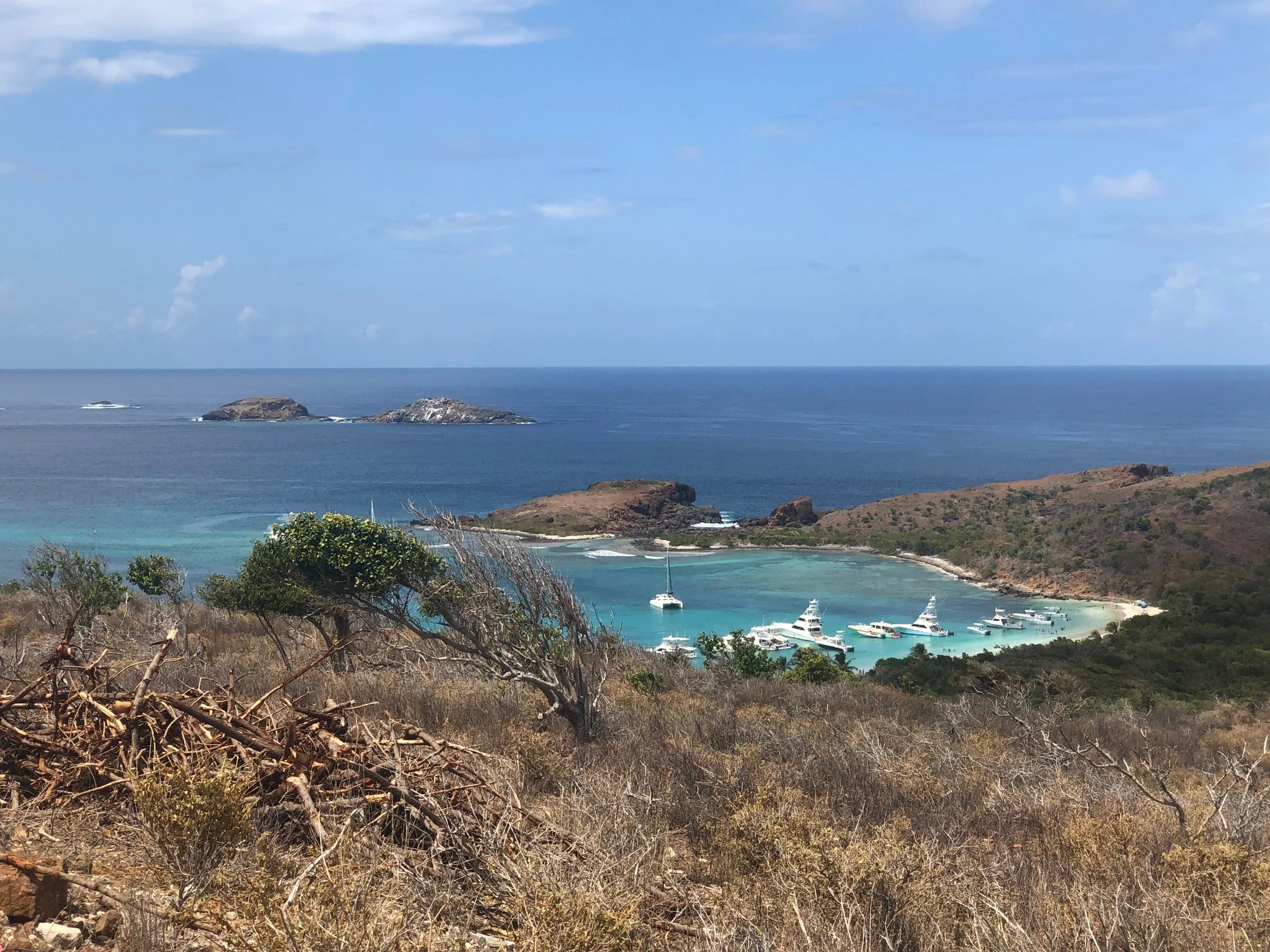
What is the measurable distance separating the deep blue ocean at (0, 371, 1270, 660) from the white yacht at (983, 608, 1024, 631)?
186 centimetres

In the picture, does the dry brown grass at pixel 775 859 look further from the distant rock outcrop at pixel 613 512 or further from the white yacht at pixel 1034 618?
the distant rock outcrop at pixel 613 512

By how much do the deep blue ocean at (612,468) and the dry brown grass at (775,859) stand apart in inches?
187

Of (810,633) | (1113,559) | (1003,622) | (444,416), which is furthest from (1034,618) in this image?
(444,416)

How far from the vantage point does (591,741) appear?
9609 mm

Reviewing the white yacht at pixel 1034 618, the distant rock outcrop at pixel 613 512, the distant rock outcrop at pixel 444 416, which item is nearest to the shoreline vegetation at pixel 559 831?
the white yacht at pixel 1034 618

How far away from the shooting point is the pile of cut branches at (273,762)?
4609mm

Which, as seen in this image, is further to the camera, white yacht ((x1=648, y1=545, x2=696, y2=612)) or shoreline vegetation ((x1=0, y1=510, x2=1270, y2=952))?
white yacht ((x1=648, y1=545, x2=696, y2=612))

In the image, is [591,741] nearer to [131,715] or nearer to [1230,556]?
[131,715]

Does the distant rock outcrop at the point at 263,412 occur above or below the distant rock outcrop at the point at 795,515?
above

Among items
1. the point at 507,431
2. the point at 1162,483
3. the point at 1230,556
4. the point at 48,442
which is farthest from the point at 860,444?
the point at 48,442

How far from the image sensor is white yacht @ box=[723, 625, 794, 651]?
121 ft

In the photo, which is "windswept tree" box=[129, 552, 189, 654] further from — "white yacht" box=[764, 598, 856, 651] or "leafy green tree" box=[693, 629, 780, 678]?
"white yacht" box=[764, 598, 856, 651]

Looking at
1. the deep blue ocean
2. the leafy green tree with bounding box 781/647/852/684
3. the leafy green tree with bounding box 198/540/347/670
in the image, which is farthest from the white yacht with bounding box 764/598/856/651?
the leafy green tree with bounding box 198/540/347/670

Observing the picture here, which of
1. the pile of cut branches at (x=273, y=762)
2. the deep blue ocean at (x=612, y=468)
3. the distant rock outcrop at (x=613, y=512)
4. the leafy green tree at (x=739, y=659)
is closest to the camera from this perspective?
the pile of cut branches at (x=273, y=762)
